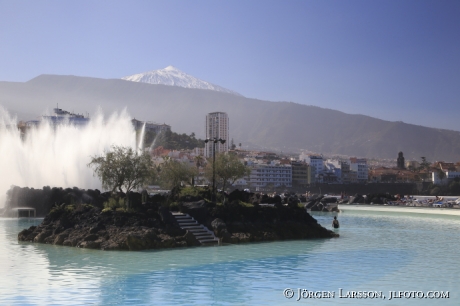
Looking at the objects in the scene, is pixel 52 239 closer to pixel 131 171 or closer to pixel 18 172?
pixel 131 171

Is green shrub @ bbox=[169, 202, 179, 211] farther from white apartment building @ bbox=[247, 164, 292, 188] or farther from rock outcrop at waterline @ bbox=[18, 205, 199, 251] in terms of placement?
white apartment building @ bbox=[247, 164, 292, 188]

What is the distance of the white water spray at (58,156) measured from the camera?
53.5 m

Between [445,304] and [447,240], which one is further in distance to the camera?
[447,240]

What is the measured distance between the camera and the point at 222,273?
19.0m

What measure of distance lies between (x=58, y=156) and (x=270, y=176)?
108 meters

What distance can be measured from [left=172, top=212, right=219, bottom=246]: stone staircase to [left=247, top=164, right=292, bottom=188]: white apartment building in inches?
4955

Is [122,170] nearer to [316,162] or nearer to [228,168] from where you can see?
[228,168]

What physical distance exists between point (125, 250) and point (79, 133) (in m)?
35.8

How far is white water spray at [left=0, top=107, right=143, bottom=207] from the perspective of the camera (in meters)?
53.5

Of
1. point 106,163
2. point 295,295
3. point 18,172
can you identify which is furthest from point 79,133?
point 295,295

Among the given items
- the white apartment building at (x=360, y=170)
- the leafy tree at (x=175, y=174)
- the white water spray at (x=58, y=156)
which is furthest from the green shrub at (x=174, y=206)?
the white apartment building at (x=360, y=170)

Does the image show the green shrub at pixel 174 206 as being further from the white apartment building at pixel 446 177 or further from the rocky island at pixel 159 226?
the white apartment building at pixel 446 177

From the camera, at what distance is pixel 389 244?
95.8 feet

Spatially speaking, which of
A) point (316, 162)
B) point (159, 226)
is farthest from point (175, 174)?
point (316, 162)
